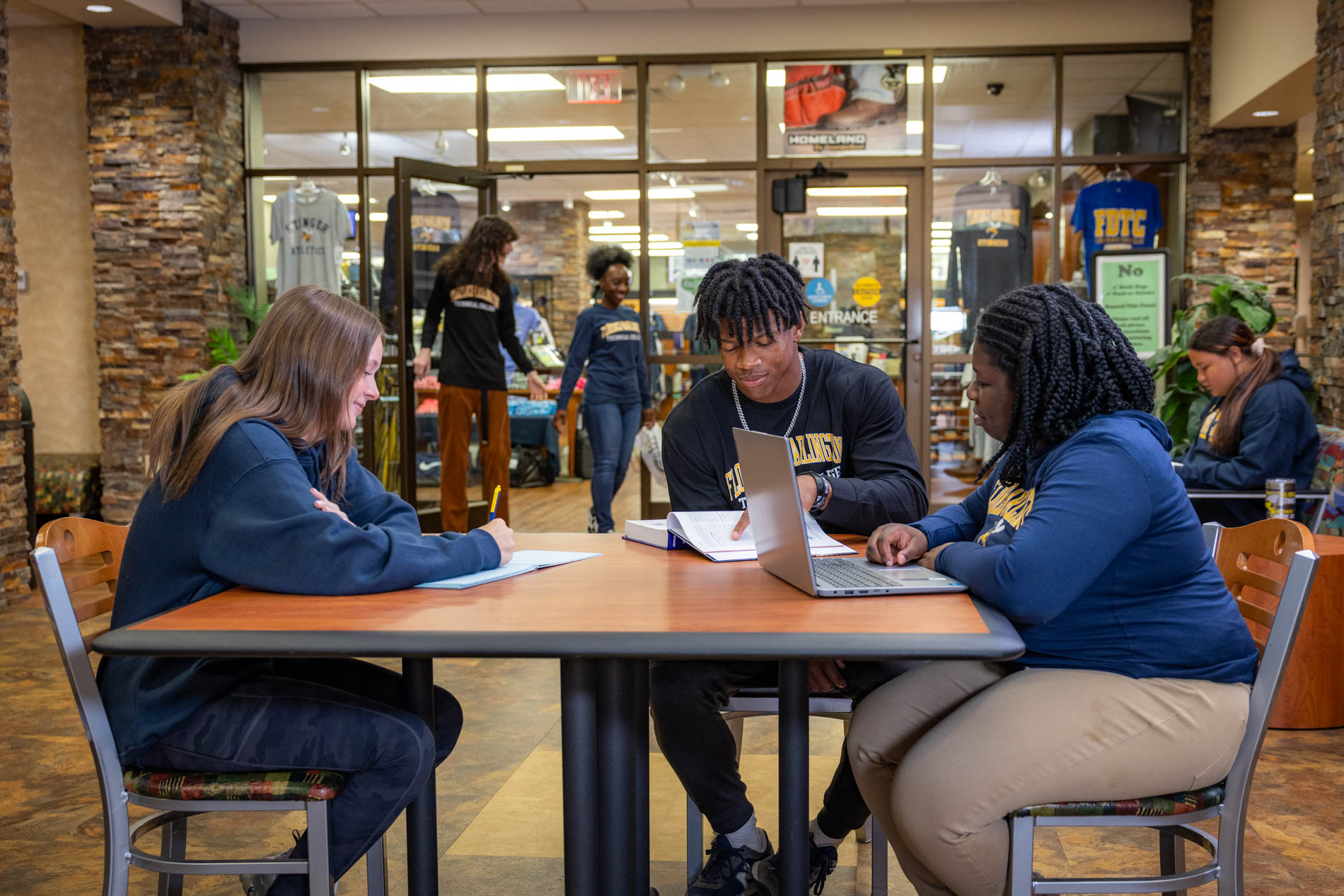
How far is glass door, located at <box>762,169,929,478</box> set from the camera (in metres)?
6.73

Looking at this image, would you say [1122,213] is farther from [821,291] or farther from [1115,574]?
[1115,574]

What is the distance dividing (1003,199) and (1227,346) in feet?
10.3

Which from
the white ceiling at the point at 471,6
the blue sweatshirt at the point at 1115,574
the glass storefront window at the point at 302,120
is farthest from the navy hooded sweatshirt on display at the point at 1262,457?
the glass storefront window at the point at 302,120

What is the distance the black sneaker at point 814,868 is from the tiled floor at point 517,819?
0.07m

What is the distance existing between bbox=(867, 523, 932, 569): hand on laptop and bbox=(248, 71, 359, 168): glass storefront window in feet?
19.4

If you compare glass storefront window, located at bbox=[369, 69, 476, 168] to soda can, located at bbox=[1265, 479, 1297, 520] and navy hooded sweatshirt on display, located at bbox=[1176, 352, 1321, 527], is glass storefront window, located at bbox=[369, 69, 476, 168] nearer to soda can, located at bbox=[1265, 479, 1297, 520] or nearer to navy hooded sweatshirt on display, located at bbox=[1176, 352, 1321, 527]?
navy hooded sweatshirt on display, located at bbox=[1176, 352, 1321, 527]

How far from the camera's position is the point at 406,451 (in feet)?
20.6

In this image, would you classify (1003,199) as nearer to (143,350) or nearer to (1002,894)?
(143,350)

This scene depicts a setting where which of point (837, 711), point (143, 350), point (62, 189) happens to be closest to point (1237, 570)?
point (837, 711)

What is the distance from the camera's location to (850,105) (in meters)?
6.66

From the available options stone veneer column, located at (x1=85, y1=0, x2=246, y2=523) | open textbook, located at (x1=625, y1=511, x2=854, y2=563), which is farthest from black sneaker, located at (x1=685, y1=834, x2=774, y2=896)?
stone veneer column, located at (x1=85, y1=0, x2=246, y2=523)

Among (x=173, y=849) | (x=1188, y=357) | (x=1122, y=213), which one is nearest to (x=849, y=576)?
(x=173, y=849)

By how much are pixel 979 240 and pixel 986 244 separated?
0.05m

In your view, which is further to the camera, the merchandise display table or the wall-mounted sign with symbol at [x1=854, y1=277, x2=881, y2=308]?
the wall-mounted sign with symbol at [x1=854, y1=277, x2=881, y2=308]
